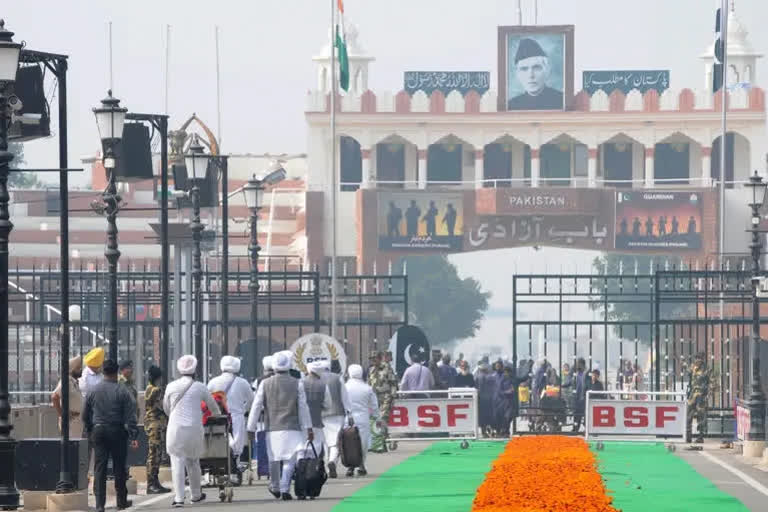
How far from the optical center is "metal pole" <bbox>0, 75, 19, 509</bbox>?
1773cm

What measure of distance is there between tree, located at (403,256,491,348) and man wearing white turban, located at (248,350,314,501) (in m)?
94.6

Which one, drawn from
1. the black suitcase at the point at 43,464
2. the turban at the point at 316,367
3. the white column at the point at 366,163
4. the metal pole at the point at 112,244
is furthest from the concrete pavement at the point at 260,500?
the white column at the point at 366,163

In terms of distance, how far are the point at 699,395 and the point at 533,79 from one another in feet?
168

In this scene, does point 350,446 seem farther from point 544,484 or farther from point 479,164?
point 479,164

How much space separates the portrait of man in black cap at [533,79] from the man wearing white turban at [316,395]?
60.3 m

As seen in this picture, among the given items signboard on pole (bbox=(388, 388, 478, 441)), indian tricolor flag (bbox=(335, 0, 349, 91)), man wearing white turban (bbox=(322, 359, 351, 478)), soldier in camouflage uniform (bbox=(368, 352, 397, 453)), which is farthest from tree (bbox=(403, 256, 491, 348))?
man wearing white turban (bbox=(322, 359, 351, 478))

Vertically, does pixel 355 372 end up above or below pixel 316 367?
below

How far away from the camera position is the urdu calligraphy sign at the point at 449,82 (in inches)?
3310

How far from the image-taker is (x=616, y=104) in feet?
271

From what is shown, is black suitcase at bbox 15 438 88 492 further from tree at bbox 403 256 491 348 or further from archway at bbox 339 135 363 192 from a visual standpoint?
tree at bbox 403 256 491 348

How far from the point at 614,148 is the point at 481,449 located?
54406 mm

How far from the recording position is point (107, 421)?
18.5 meters

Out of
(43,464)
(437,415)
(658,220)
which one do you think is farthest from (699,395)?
(658,220)

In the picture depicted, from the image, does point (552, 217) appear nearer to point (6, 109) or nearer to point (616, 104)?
point (616, 104)
